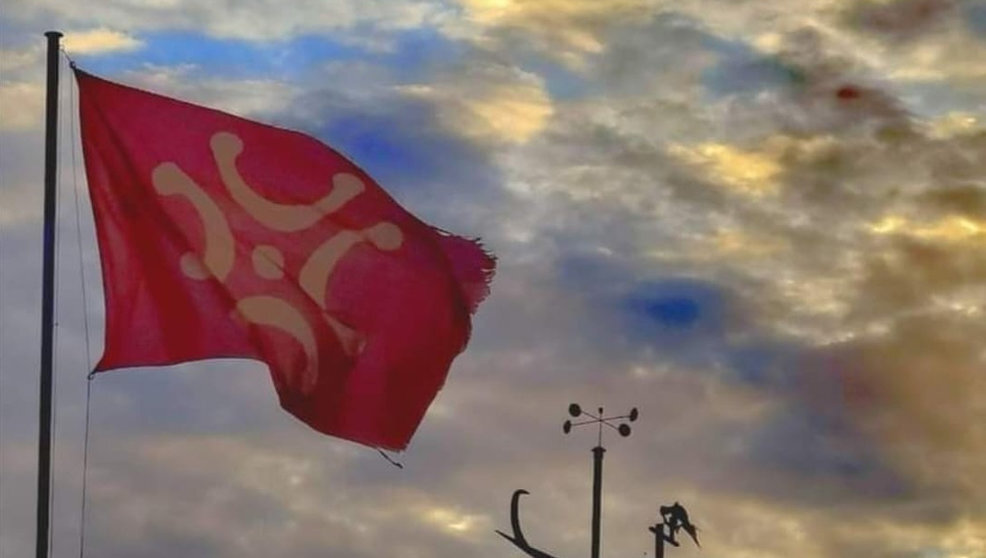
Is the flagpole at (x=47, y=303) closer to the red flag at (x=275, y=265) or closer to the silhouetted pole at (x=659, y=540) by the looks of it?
the red flag at (x=275, y=265)

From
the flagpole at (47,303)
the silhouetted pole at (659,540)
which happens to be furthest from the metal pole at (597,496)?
the flagpole at (47,303)

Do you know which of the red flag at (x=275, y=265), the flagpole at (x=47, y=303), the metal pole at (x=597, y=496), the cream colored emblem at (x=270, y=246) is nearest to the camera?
the flagpole at (x=47, y=303)

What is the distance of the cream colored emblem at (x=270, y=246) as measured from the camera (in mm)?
27797

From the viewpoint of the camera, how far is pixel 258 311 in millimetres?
27953

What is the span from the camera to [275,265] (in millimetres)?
28609

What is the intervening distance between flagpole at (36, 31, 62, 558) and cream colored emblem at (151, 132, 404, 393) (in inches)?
88.2

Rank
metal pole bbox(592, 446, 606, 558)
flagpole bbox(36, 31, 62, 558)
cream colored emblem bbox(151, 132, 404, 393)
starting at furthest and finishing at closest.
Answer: metal pole bbox(592, 446, 606, 558) < cream colored emblem bbox(151, 132, 404, 393) < flagpole bbox(36, 31, 62, 558)

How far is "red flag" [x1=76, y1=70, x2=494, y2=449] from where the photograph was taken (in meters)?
27.0

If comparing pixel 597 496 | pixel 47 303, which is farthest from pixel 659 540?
pixel 47 303

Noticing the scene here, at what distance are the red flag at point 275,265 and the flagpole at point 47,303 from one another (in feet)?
4.55

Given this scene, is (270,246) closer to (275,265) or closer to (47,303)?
(275,265)

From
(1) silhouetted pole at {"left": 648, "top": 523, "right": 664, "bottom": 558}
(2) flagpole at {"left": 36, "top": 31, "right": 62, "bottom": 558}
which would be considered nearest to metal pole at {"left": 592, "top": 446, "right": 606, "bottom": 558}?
(1) silhouetted pole at {"left": 648, "top": 523, "right": 664, "bottom": 558}

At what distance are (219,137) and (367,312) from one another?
2829 mm

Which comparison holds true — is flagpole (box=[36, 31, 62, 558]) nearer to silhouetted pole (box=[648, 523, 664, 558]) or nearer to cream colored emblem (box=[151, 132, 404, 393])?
cream colored emblem (box=[151, 132, 404, 393])
